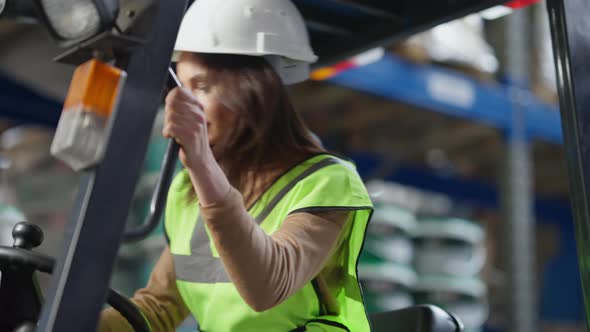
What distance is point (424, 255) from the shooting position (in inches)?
213

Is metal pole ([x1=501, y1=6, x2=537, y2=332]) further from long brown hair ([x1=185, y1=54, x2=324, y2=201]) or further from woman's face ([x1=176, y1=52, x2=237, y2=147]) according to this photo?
woman's face ([x1=176, y1=52, x2=237, y2=147])

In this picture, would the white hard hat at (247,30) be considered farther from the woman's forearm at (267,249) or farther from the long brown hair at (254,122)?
the woman's forearm at (267,249)

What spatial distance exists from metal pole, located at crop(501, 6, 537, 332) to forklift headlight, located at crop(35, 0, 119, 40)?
364 cm

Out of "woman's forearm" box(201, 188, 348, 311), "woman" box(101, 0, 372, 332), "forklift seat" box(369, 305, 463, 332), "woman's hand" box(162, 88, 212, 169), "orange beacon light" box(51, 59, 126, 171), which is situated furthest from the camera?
"forklift seat" box(369, 305, 463, 332)

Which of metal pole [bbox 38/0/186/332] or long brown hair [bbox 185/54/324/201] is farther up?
metal pole [bbox 38/0/186/332]

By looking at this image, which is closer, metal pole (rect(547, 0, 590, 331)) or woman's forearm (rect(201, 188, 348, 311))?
woman's forearm (rect(201, 188, 348, 311))

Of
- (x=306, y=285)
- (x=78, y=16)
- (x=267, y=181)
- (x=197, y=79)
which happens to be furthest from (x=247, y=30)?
(x=78, y=16)

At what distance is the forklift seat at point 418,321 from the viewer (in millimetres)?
1769

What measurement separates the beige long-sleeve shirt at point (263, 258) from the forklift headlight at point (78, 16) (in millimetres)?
323

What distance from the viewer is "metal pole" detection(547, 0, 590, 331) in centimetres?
161

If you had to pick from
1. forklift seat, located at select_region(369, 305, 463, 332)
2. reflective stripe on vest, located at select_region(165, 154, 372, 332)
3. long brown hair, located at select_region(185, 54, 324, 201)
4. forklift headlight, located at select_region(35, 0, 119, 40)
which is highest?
forklift headlight, located at select_region(35, 0, 119, 40)

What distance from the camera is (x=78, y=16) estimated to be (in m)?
1.09

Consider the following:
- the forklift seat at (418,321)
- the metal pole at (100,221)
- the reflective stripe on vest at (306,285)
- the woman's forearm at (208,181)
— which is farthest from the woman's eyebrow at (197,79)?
the forklift seat at (418,321)

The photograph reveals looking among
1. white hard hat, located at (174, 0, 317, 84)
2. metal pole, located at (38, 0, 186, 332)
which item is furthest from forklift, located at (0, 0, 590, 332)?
white hard hat, located at (174, 0, 317, 84)
